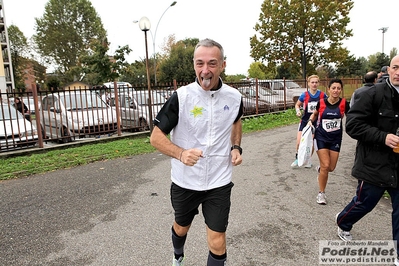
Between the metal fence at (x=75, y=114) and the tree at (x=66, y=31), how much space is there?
5126 cm

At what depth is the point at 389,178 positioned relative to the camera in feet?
8.96

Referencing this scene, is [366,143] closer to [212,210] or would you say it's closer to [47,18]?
[212,210]

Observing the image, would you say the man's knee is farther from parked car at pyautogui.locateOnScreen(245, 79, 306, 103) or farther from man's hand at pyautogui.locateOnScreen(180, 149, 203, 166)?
parked car at pyautogui.locateOnScreen(245, 79, 306, 103)

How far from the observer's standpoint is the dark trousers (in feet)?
9.22

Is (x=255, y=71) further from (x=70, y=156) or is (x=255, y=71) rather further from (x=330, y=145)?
(x=330, y=145)

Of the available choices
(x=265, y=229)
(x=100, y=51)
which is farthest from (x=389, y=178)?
(x=100, y=51)

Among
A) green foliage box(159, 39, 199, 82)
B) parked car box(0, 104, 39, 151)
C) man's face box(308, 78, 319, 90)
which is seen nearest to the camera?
man's face box(308, 78, 319, 90)

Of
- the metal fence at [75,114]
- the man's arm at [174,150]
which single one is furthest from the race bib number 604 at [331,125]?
the metal fence at [75,114]

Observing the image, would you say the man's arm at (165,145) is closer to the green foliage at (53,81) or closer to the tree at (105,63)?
the tree at (105,63)

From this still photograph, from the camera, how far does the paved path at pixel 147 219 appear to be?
316 centimetres

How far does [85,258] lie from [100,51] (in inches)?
1276

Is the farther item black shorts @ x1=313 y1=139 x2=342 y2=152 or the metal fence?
the metal fence

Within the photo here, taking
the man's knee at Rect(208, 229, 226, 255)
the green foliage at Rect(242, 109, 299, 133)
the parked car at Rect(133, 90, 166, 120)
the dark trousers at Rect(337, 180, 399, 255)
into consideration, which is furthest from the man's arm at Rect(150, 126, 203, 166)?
the green foliage at Rect(242, 109, 299, 133)

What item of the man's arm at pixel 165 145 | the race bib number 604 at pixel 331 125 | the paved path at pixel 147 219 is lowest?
the paved path at pixel 147 219
